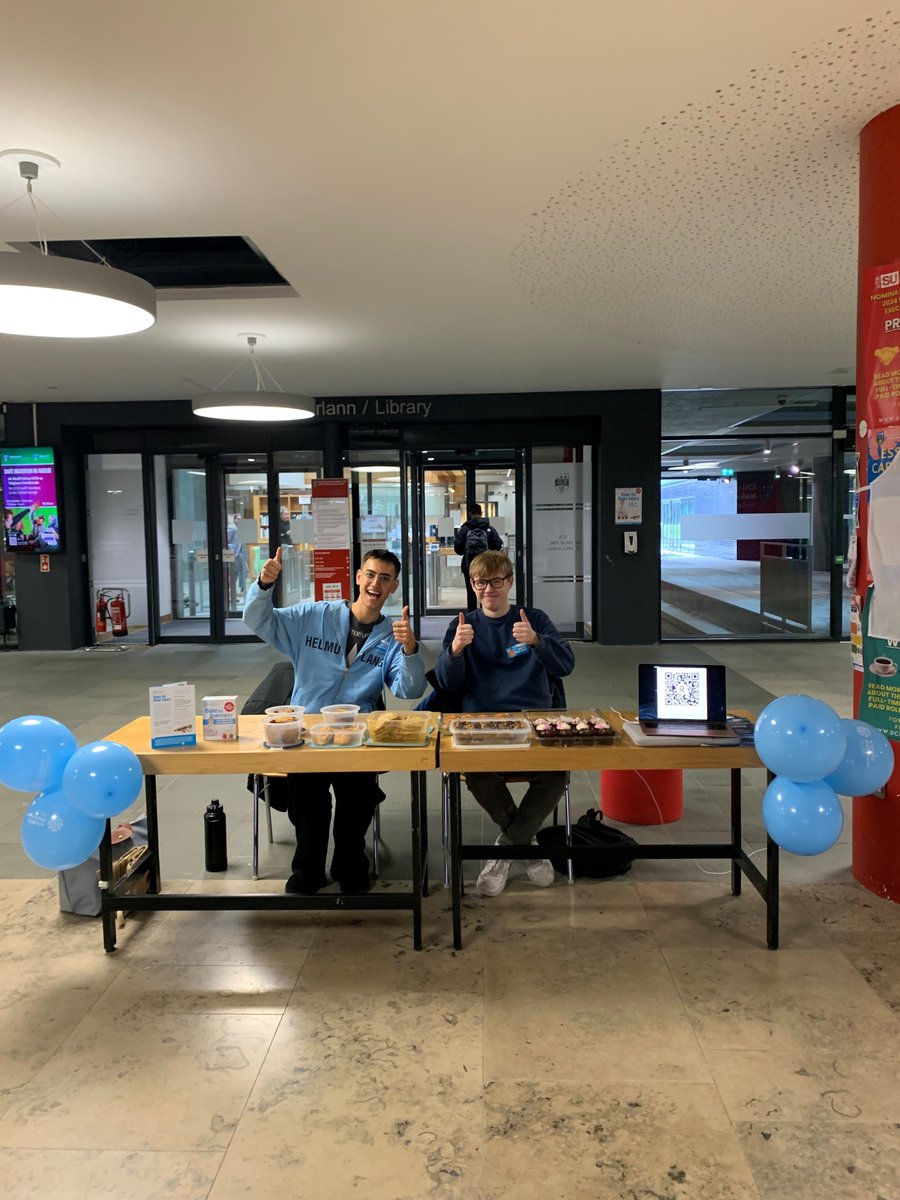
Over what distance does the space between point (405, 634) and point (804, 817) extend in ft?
5.20

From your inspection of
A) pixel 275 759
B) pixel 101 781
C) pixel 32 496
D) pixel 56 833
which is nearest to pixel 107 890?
pixel 56 833

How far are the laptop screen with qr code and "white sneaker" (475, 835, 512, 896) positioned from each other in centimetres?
84

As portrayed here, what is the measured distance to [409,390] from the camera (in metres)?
8.99

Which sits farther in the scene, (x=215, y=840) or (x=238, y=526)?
(x=238, y=526)

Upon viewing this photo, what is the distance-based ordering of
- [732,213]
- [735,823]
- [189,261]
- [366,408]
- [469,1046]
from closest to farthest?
[469,1046], [735,823], [732,213], [189,261], [366,408]

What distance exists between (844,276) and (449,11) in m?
3.46

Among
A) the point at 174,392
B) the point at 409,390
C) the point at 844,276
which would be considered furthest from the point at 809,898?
the point at 174,392

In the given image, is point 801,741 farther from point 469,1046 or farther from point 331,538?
point 331,538

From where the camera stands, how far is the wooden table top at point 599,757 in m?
2.85

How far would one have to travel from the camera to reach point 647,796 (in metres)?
4.07

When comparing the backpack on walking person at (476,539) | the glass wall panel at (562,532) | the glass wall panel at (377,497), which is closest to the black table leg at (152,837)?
the backpack on walking person at (476,539)

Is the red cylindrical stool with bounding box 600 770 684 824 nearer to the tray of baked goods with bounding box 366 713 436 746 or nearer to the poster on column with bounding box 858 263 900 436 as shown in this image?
the tray of baked goods with bounding box 366 713 436 746

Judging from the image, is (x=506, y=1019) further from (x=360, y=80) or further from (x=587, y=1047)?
(x=360, y=80)

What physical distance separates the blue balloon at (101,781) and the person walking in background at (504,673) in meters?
1.35
